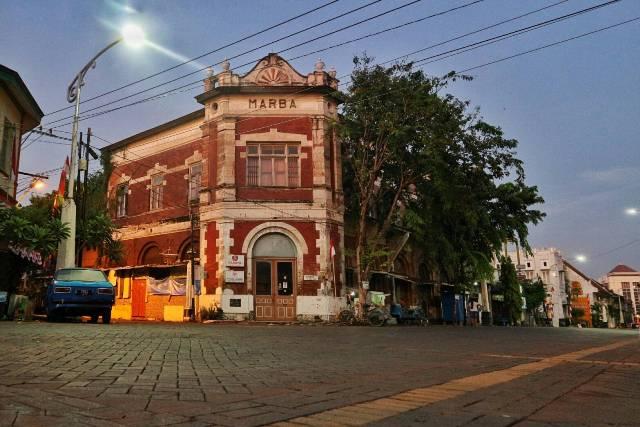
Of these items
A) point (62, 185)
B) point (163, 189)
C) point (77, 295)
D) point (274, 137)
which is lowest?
point (77, 295)

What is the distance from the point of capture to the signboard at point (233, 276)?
23.5 meters

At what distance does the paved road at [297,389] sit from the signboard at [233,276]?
606 inches

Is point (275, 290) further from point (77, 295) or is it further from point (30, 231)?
point (30, 231)

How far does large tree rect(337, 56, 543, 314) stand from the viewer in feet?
77.3

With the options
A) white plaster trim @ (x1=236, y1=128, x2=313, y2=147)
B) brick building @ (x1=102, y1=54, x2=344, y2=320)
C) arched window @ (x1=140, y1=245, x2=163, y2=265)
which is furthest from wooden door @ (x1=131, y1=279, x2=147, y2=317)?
white plaster trim @ (x1=236, y1=128, x2=313, y2=147)

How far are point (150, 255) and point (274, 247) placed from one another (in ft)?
26.6

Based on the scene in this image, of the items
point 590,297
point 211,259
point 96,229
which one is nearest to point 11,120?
point 96,229

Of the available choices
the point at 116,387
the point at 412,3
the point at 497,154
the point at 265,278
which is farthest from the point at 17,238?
the point at 497,154

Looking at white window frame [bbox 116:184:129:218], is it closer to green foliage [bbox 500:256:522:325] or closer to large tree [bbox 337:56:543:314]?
large tree [bbox 337:56:543:314]

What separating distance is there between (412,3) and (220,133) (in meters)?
15.3

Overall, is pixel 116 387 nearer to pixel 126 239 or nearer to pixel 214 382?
pixel 214 382

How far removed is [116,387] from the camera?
14.4ft

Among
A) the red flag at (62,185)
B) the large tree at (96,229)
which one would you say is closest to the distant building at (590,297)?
the large tree at (96,229)

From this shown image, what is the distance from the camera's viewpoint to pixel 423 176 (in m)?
25.8
